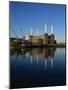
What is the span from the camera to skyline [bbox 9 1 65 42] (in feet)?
10.1

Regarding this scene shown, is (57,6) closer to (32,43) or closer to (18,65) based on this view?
(32,43)

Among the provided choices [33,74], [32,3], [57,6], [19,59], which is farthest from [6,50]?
[57,6]

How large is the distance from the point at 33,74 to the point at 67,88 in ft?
1.73

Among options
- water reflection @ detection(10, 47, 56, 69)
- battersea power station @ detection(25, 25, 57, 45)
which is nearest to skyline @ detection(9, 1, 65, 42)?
battersea power station @ detection(25, 25, 57, 45)

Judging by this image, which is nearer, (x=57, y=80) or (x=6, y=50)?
(x=6, y=50)

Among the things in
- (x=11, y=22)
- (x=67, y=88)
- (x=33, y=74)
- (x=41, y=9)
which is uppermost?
(x=41, y=9)

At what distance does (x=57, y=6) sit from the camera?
3.21 metres

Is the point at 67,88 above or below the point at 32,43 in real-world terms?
below

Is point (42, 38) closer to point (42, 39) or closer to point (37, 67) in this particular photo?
point (42, 39)

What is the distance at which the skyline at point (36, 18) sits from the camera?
307 centimetres

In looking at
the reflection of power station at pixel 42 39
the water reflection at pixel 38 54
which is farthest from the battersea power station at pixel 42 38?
the water reflection at pixel 38 54

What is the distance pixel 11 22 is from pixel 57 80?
1.05 metres

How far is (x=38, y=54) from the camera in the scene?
125 inches

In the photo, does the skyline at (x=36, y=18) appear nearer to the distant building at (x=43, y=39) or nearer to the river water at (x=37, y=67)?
the distant building at (x=43, y=39)
